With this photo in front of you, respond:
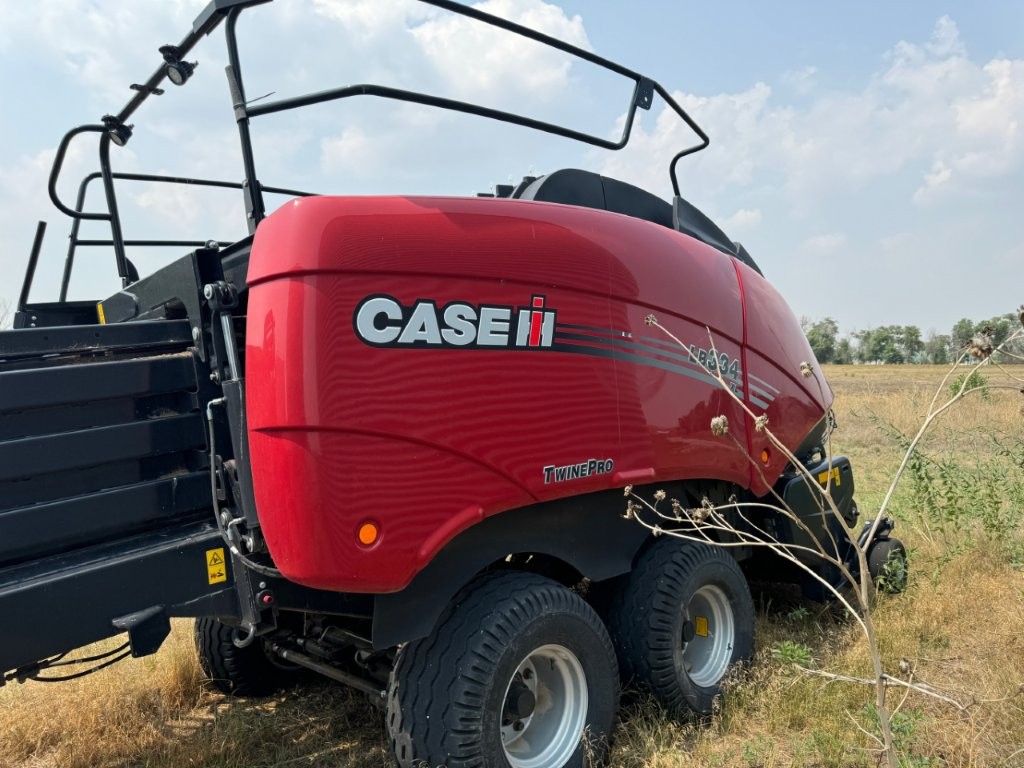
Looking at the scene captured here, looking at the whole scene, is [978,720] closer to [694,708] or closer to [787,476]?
Result: [694,708]

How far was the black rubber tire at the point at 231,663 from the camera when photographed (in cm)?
352

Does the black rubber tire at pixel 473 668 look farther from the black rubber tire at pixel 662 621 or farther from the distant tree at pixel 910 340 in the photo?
the distant tree at pixel 910 340

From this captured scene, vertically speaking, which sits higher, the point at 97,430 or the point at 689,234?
the point at 689,234

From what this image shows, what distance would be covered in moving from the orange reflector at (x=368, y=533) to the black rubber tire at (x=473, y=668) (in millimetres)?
467

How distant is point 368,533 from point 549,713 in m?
1.07

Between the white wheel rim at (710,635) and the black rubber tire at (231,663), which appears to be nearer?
the white wheel rim at (710,635)

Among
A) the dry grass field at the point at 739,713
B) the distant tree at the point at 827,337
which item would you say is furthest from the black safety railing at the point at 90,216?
the distant tree at the point at 827,337

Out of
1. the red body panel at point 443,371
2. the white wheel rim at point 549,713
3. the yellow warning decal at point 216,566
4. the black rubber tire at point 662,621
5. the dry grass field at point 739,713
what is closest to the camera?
the red body panel at point 443,371

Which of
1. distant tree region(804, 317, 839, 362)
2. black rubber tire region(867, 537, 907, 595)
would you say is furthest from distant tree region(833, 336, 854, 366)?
black rubber tire region(867, 537, 907, 595)

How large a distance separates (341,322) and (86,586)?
3.24 ft

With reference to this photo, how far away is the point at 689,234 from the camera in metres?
3.83

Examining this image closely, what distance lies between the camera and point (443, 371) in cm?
231

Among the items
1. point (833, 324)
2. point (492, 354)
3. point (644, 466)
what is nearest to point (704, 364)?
point (644, 466)

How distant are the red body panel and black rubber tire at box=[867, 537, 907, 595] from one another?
1.93 meters
